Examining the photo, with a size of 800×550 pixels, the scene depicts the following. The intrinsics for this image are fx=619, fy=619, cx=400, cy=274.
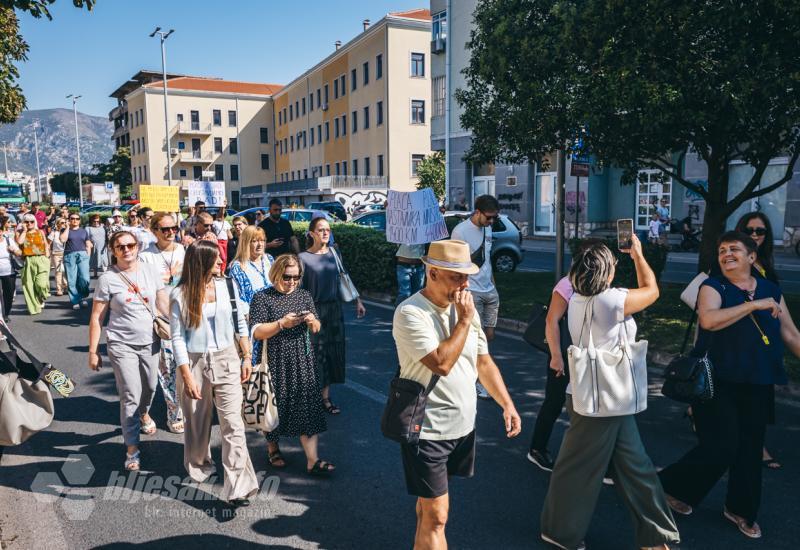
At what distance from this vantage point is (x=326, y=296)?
5.85m

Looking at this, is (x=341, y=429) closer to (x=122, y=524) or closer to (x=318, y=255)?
(x=318, y=255)

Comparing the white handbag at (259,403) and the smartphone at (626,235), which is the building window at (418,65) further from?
the smartphone at (626,235)

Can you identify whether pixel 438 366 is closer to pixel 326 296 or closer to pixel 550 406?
pixel 550 406

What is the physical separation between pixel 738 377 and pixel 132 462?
4.26m

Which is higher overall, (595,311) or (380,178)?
(380,178)

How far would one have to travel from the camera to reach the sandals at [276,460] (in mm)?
4750

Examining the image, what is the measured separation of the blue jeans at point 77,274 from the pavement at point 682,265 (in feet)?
35.0

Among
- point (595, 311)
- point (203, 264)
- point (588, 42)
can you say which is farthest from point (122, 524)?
point (588, 42)

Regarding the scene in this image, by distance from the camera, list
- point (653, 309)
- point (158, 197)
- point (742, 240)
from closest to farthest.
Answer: point (742, 240), point (653, 309), point (158, 197)

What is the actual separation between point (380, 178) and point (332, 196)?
3778 millimetres

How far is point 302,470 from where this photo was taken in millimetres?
4703

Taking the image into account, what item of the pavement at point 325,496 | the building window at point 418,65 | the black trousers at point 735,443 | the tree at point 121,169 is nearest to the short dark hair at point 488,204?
the pavement at point 325,496

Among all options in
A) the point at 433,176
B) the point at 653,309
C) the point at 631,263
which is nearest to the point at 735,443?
the point at 631,263

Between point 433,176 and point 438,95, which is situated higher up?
point 438,95
